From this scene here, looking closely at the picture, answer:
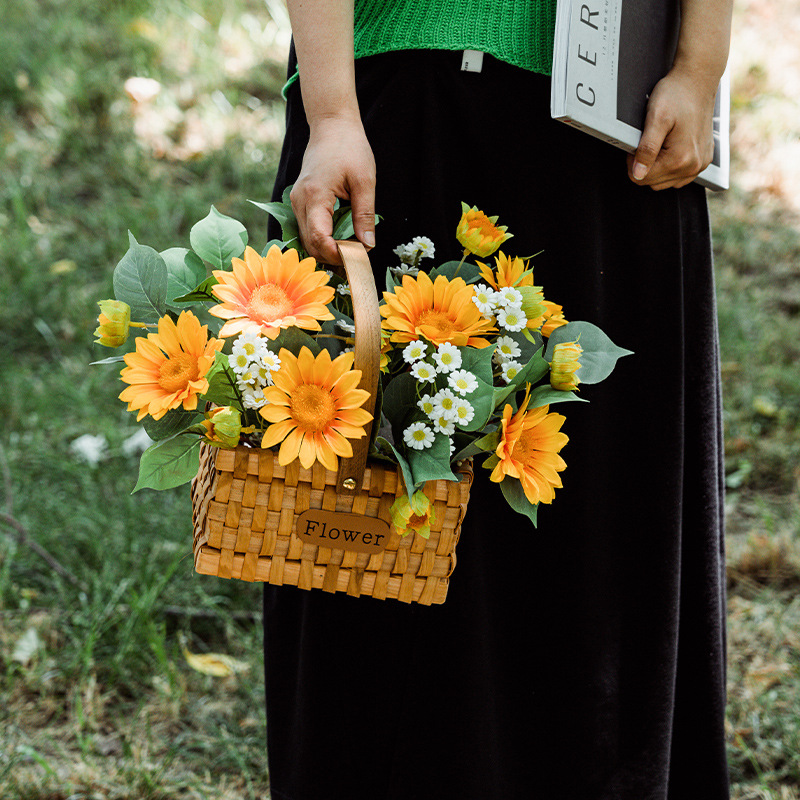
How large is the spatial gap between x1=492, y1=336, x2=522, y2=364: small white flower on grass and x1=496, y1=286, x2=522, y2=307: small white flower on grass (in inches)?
1.5

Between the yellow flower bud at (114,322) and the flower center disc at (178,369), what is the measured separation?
0.06 metres

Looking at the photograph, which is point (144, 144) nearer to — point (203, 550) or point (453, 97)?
point (453, 97)

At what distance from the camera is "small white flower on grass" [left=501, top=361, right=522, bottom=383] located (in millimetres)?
749

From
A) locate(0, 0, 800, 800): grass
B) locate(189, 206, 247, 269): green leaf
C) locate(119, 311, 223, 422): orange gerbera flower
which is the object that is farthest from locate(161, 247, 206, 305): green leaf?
locate(0, 0, 800, 800): grass

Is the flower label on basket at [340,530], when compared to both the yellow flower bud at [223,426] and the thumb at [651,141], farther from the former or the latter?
the thumb at [651,141]

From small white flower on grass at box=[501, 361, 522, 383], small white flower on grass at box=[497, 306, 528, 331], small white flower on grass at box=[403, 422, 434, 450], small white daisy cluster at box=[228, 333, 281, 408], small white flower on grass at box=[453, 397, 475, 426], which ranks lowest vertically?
small white flower on grass at box=[403, 422, 434, 450]

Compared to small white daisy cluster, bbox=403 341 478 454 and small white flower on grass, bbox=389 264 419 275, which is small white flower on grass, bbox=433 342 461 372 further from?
small white flower on grass, bbox=389 264 419 275

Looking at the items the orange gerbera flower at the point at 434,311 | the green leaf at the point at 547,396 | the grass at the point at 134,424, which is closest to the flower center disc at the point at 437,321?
the orange gerbera flower at the point at 434,311

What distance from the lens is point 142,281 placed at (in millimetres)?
747

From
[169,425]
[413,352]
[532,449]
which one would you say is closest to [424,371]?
[413,352]

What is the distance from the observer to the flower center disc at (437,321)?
72 centimetres

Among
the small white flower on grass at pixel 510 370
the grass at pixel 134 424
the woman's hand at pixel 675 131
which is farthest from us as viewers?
the grass at pixel 134 424

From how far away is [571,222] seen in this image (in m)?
0.91

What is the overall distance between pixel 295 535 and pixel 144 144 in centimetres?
287
